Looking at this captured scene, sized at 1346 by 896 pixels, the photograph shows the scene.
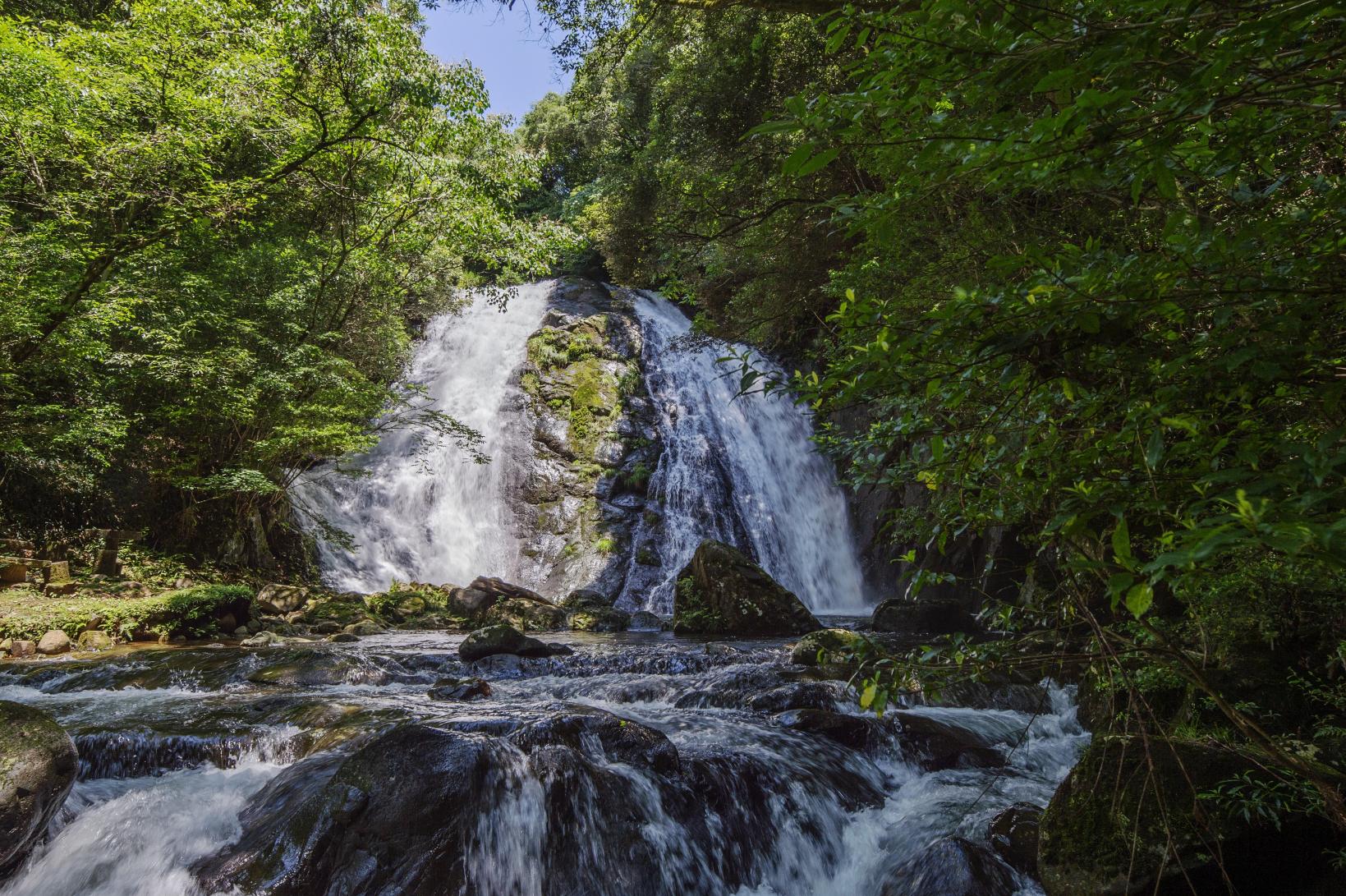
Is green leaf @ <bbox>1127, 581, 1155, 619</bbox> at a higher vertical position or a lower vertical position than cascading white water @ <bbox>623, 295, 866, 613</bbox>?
lower

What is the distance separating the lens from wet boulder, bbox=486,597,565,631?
12414mm

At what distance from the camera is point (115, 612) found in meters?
9.38

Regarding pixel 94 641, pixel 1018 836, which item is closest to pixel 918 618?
pixel 1018 836

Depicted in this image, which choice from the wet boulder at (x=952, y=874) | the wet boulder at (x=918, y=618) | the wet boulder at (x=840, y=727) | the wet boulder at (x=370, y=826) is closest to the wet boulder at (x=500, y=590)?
the wet boulder at (x=918, y=618)

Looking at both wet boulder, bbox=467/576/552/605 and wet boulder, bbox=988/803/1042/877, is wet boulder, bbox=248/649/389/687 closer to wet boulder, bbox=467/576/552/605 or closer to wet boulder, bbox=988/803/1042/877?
wet boulder, bbox=467/576/552/605

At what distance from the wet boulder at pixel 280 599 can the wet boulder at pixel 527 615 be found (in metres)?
3.51

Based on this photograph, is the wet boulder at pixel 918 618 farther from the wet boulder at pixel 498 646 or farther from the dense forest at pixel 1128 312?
the dense forest at pixel 1128 312

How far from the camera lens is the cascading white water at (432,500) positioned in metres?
16.5

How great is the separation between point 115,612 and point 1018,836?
37.2ft

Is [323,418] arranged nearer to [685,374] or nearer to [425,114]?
[425,114]

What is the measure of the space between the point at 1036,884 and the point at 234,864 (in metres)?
4.70

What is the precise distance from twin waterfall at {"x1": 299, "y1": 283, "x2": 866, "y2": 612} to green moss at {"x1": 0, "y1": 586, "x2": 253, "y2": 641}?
16.0 feet

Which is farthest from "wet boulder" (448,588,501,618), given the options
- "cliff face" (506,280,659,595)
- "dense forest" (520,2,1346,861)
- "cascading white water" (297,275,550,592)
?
"dense forest" (520,2,1346,861)

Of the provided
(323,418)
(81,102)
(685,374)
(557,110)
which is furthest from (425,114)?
(557,110)
